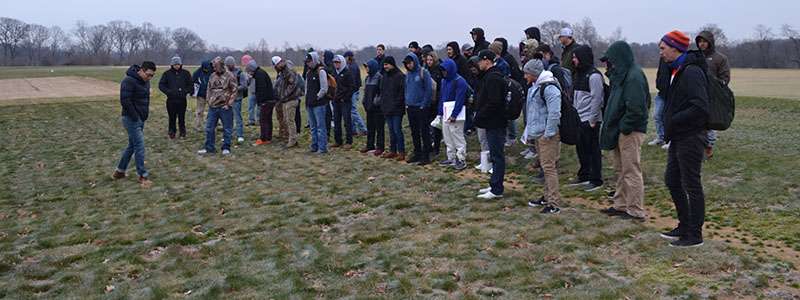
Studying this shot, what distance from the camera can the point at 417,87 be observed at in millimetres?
10375

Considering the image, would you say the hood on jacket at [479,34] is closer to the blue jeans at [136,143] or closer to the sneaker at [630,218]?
the sneaker at [630,218]

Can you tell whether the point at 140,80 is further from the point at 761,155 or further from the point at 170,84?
the point at 761,155

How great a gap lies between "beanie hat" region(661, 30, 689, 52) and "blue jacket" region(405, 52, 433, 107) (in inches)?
202

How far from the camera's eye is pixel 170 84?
14.5 m

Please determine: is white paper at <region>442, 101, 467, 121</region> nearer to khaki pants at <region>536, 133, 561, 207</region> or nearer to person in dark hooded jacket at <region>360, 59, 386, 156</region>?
person in dark hooded jacket at <region>360, 59, 386, 156</region>

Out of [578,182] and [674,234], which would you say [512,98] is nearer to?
[578,182]

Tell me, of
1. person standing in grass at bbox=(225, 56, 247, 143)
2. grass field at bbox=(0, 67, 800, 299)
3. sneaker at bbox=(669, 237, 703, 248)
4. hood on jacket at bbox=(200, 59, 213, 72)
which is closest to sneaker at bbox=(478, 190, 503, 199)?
grass field at bbox=(0, 67, 800, 299)

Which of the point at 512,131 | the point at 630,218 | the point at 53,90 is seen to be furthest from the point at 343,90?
the point at 53,90

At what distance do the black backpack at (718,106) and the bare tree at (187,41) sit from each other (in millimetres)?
152771

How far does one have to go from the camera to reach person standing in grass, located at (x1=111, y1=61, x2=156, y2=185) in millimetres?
9453

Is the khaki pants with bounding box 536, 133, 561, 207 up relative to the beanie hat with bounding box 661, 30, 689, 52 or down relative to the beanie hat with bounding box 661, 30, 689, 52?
down

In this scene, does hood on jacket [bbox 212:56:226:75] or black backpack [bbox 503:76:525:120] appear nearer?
black backpack [bbox 503:76:525:120]

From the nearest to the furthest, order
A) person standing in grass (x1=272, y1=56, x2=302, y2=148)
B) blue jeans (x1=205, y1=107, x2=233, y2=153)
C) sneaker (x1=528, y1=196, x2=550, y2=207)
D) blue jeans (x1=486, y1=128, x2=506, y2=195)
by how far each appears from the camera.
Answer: sneaker (x1=528, y1=196, x2=550, y2=207) < blue jeans (x1=486, y1=128, x2=506, y2=195) < blue jeans (x1=205, y1=107, x2=233, y2=153) < person standing in grass (x1=272, y1=56, x2=302, y2=148)

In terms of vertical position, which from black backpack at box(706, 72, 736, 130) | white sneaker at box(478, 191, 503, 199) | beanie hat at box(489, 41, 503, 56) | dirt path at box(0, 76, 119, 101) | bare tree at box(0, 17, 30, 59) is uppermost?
bare tree at box(0, 17, 30, 59)
